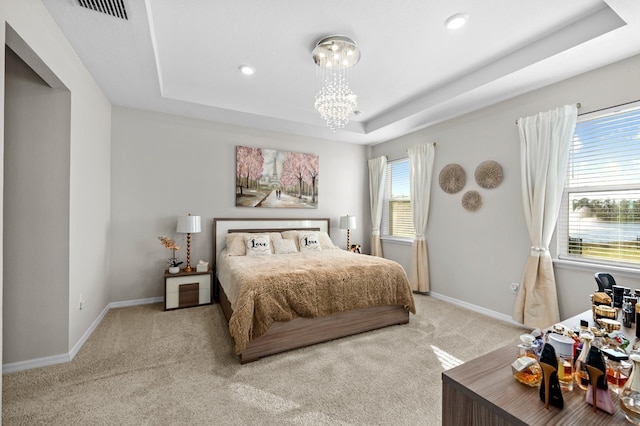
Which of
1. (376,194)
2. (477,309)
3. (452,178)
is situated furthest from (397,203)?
(477,309)

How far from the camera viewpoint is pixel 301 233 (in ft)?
14.8

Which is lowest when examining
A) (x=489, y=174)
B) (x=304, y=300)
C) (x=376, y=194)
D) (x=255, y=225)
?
(x=304, y=300)

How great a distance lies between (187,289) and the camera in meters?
3.65

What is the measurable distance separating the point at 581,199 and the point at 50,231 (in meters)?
4.88

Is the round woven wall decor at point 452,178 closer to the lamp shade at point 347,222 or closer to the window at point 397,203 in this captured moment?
the window at point 397,203

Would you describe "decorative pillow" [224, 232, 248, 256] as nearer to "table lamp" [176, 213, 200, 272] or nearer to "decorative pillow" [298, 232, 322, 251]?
"table lamp" [176, 213, 200, 272]

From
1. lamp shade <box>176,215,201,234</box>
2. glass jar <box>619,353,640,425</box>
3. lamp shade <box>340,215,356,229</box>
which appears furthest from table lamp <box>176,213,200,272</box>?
glass jar <box>619,353,640,425</box>

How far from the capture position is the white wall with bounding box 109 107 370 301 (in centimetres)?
370

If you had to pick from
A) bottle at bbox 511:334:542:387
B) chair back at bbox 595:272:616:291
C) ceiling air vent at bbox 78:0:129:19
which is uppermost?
ceiling air vent at bbox 78:0:129:19

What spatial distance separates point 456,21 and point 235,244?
3.47 meters

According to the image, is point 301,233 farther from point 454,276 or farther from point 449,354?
point 449,354

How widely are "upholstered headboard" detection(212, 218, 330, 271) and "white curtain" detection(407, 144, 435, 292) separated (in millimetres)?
1560

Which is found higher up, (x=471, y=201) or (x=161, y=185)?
(x=161, y=185)

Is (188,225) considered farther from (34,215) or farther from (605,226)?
(605,226)
